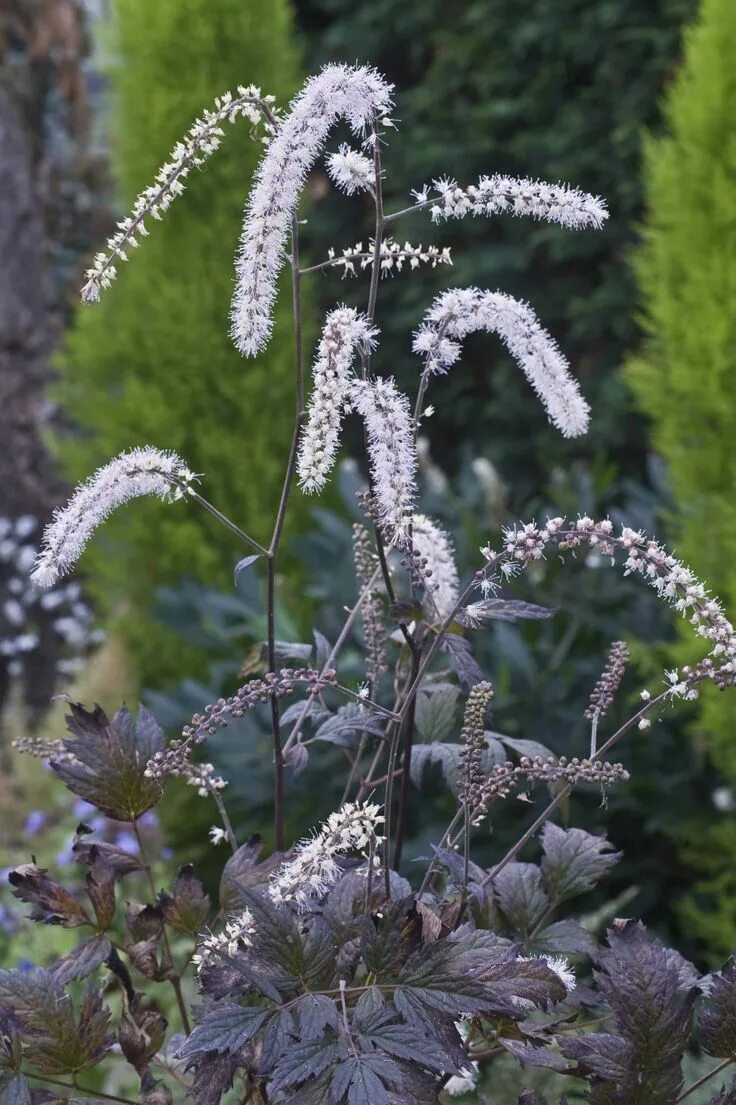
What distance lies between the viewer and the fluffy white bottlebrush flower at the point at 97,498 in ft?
3.64

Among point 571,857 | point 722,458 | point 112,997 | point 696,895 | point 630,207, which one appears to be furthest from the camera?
point 630,207

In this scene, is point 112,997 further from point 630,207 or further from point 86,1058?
point 630,207

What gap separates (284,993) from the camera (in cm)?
109

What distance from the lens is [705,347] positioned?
11.4 ft

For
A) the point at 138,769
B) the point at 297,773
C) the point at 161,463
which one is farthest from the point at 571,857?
the point at 161,463

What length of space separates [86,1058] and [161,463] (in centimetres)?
58

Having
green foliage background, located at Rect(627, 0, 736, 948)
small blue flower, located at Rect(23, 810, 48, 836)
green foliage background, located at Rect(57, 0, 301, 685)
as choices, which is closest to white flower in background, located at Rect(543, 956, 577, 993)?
green foliage background, located at Rect(627, 0, 736, 948)

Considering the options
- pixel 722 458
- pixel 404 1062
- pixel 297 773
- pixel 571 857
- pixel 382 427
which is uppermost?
pixel 722 458

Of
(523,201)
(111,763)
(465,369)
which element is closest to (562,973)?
(111,763)

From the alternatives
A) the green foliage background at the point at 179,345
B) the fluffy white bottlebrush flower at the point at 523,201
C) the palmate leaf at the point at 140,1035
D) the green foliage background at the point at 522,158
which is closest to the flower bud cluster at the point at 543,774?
the palmate leaf at the point at 140,1035

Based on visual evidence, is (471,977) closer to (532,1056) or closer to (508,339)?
(532,1056)

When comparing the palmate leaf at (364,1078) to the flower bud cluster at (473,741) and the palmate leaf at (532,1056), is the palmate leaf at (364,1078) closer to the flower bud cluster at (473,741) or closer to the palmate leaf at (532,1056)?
the palmate leaf at (532,1056)

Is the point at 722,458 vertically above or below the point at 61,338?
below

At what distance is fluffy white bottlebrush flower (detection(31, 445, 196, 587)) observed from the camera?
3.64 feet
